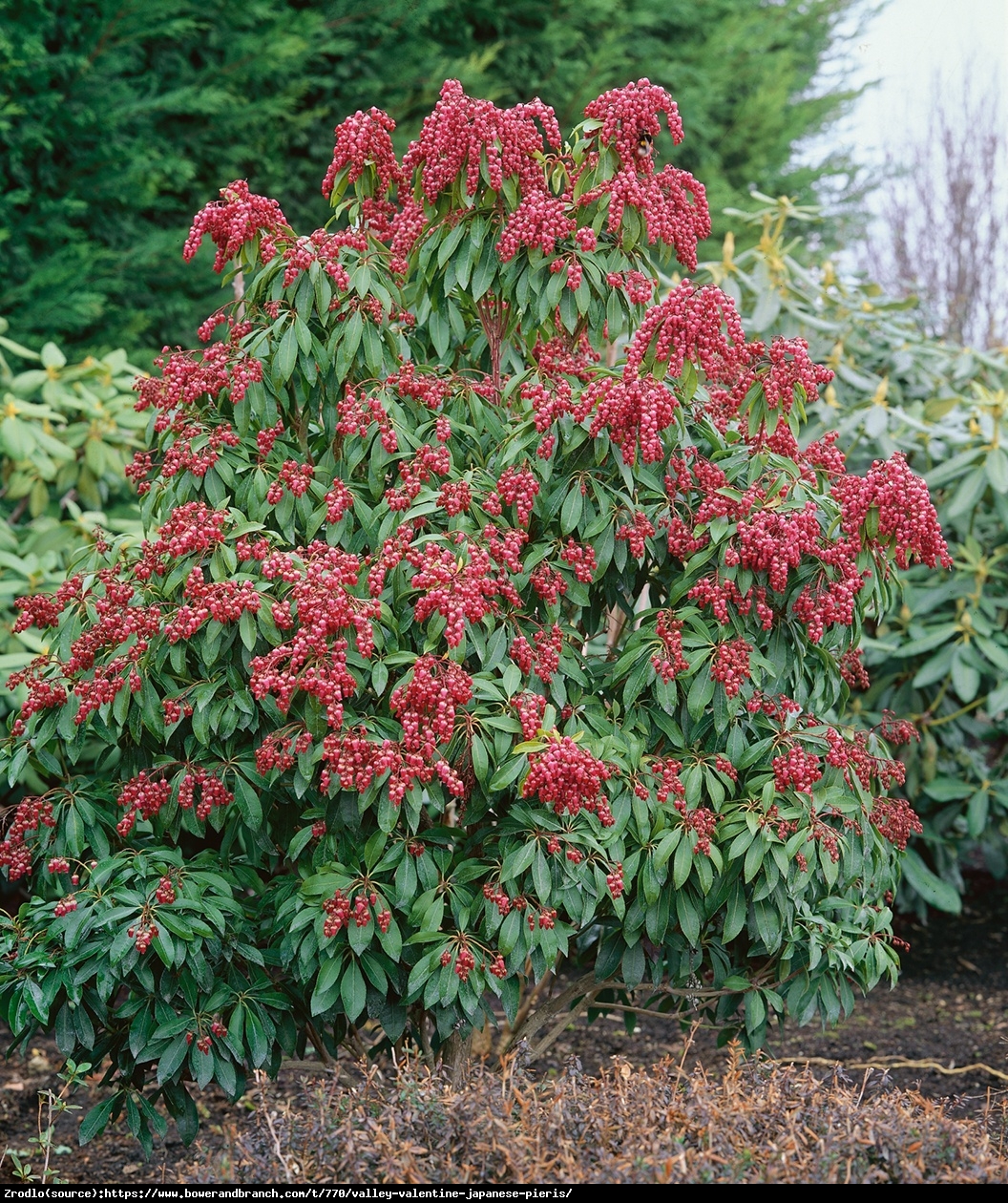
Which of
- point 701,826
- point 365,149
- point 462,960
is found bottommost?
point 462,960

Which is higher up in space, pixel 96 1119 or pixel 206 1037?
pixel 206 1037

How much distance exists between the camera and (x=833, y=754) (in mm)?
2908

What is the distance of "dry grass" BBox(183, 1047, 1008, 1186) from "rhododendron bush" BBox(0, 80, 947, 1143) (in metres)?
0.34

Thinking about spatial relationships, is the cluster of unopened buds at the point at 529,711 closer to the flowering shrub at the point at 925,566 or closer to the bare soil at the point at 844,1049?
the bare soil at the point at 844,1049

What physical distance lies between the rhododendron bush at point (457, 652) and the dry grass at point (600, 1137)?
0.34 meters

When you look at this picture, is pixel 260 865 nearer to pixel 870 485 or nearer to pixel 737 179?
pixel 870 485

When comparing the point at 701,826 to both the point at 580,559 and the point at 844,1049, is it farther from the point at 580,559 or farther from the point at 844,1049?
the point at 844,1049

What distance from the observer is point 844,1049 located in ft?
15.3

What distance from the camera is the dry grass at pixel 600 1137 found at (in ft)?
7.13

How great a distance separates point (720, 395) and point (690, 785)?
→ 105 cm

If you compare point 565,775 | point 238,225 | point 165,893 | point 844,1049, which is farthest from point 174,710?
point 844,1049

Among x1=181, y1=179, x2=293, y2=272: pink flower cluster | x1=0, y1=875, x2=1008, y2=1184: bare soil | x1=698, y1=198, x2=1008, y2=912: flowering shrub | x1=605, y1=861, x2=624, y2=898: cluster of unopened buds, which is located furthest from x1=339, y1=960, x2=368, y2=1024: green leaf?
x1=698, y1=198, x2=1008, y2=912: flowering shrub

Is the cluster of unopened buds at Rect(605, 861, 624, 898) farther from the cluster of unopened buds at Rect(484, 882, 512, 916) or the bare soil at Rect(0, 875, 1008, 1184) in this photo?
the bare soil at Rect(0, 875, 1008, 1184)

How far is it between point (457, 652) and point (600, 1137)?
1.00 meters
